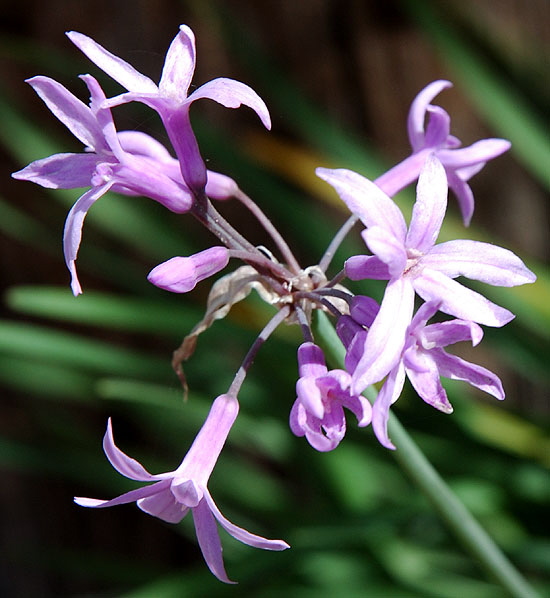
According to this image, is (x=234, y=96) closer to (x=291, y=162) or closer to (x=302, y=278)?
(x=302, y=278)

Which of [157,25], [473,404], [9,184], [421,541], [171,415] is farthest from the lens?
[9,184]

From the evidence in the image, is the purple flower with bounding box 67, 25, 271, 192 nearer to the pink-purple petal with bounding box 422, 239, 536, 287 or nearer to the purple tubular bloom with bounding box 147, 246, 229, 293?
the purple tubular bloom with bounding box 147, 246, 229, 293

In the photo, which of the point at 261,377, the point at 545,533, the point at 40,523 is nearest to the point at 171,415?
the point at 261,377

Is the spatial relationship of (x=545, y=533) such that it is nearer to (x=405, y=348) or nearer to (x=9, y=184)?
(x=405, y=348)

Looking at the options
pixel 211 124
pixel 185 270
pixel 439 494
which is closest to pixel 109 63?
pixel 185 270

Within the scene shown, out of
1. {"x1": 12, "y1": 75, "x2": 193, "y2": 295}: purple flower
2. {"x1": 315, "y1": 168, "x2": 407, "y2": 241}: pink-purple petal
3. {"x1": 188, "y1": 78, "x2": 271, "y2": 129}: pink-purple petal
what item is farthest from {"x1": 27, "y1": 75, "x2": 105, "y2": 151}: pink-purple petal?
{"x1": 315, "y1": 168, "x2": 407, "y2": 241}: pink-purple petal

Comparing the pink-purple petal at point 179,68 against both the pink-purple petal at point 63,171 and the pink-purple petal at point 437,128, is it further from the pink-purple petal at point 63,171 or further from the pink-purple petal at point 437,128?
the pink-purple petal at point 437,128
